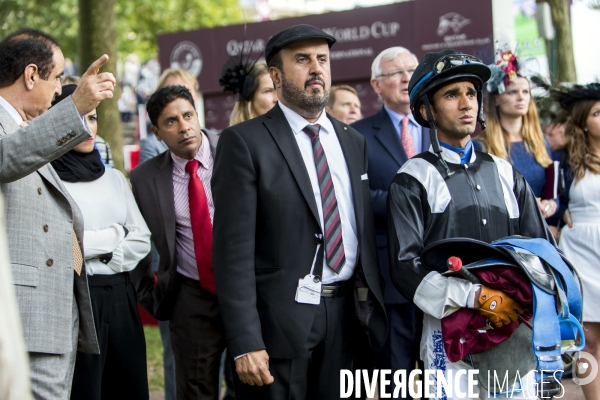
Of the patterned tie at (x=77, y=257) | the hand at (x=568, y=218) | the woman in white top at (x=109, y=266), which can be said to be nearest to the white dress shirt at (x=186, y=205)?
the woman in white top at (x=109, y=266)

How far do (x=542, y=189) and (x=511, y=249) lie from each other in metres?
2.06

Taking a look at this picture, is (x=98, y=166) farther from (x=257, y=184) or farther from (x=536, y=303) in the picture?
(x=536, y=303)

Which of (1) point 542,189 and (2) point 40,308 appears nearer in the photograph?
(2) point 40,308

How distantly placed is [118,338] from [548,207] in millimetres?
2950

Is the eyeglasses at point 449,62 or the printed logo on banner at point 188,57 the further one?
the printed logo on banner at point 188,57

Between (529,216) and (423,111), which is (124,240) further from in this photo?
(529,216)

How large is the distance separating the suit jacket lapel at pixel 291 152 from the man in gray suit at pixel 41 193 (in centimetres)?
90

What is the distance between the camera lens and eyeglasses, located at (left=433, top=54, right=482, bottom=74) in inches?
141

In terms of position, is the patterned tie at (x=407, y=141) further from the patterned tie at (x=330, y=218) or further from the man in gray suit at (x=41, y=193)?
the man in gray suit at (x=41, y=193)

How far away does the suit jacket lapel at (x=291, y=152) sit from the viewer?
133 inches

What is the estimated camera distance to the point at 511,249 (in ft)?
10.5

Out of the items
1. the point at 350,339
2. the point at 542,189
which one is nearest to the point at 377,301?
the point at 350,339

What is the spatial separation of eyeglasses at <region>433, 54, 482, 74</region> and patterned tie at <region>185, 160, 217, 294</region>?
1.57 meters

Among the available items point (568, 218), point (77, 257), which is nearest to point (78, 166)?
point (77, 257)
